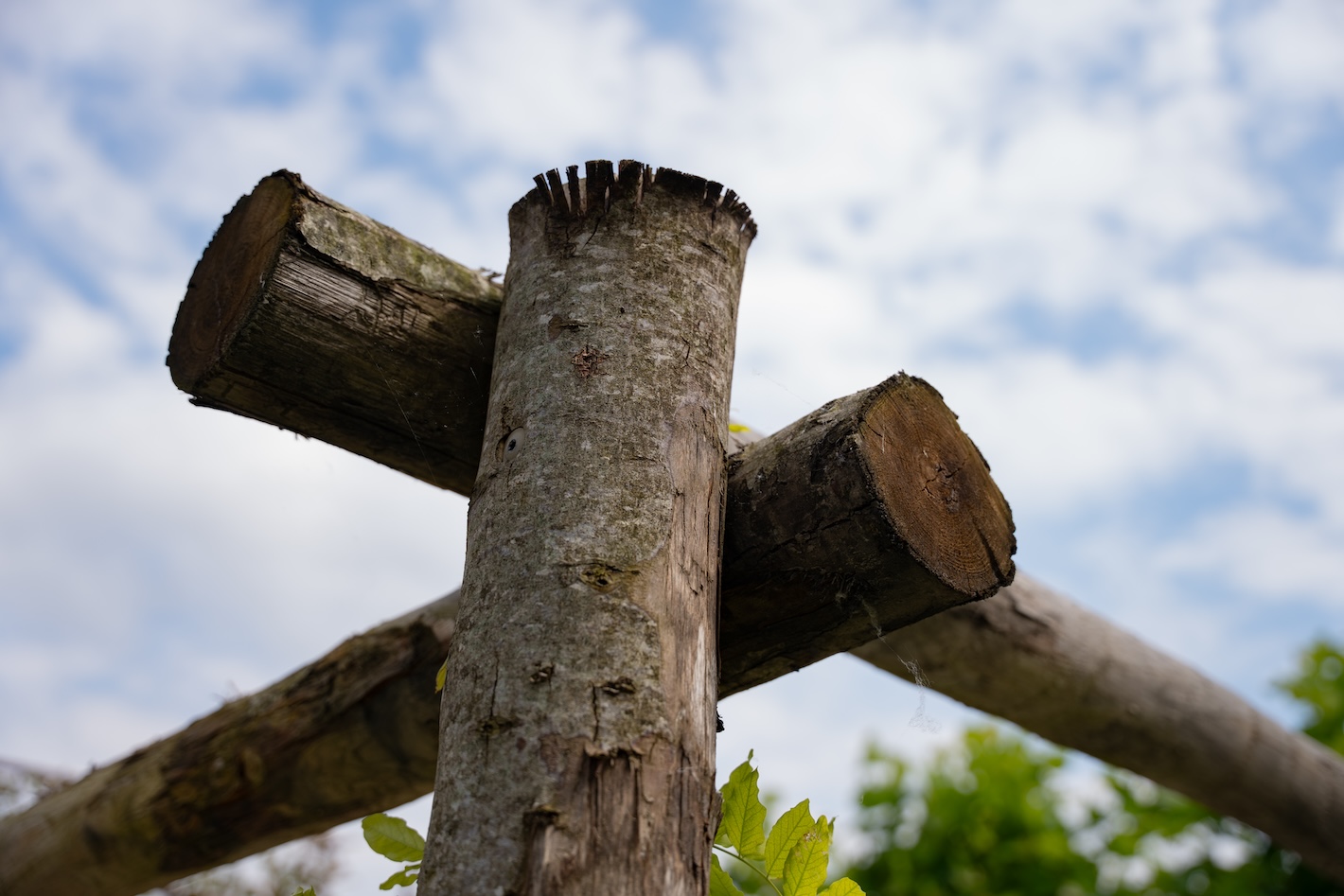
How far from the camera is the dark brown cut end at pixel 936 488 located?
142 cm

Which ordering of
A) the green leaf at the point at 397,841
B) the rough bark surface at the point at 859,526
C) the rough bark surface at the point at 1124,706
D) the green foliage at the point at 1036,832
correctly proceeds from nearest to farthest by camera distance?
1. the rough bark surface at the point at 859,526
2. the green leaf at the point at 397,841
3. the rough bark surface at the point at 1124,706
4. the green foliage at the point at 1036,832

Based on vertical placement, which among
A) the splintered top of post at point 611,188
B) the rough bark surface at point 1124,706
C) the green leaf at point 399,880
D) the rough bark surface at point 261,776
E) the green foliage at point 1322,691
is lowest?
the green leaf at point 399,880

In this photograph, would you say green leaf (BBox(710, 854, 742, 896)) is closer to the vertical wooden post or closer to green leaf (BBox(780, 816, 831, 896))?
green leaf (BBox(780, 816, 831, 896))

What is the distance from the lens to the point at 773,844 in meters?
1.45

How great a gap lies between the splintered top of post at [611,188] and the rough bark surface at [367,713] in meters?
0.41

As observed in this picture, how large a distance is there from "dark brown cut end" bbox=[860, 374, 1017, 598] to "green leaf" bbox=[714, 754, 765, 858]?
0.41 m

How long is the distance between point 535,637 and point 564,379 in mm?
384

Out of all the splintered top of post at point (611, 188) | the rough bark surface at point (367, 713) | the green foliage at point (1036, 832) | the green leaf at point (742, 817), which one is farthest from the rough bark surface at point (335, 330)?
the green foliage at point (1036, 832)

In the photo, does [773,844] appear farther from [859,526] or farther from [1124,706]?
[1124,706]

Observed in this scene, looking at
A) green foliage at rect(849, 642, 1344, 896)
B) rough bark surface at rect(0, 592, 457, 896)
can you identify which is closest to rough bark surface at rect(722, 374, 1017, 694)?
rough bark surface at rect(0, 592, 457, 896)

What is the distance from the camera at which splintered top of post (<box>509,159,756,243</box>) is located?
1614 mm

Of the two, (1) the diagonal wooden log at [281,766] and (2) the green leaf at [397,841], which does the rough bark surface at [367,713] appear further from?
(2) the green leaf at [397,841]

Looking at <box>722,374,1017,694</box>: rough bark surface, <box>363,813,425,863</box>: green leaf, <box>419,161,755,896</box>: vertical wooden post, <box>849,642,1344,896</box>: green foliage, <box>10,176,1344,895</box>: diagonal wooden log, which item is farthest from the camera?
<box>849,642,1344,896</box>: green foliage

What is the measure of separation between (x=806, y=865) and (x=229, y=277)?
1.30 meters
